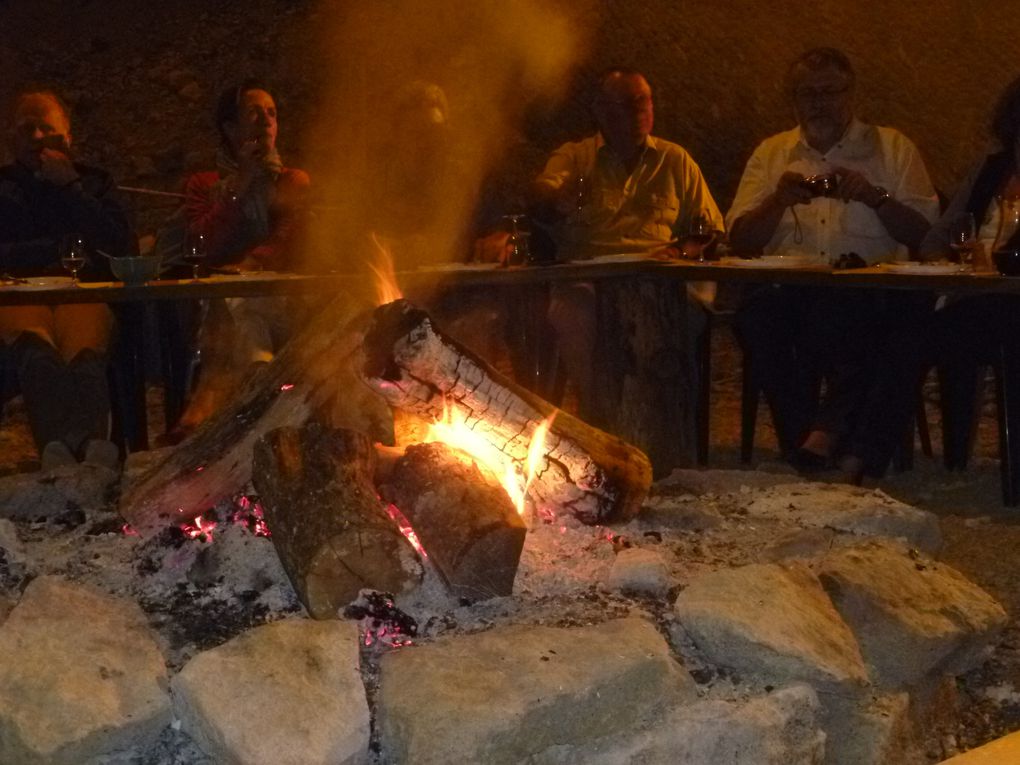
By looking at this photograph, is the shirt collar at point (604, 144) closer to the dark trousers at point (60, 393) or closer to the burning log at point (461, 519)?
the dark trousers at point (60, 393)

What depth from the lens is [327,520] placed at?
255 centimetres

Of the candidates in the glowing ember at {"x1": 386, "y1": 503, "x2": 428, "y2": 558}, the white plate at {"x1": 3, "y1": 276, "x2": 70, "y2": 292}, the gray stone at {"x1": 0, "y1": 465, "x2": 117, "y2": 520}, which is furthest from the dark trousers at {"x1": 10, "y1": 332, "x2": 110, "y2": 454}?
the glowing ember at {"x1": 386, "y1": 503, "x2": 428, "y2": 558}

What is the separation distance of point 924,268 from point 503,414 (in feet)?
5.92

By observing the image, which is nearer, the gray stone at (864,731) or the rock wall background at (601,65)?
the gray stone at (864,731)

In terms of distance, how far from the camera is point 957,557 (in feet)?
12.0

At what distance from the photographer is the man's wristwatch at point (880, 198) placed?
4609 mm

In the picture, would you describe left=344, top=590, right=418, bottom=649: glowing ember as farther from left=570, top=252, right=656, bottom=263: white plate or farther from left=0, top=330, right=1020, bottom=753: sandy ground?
left=570, top=252, right=656, bottom=263: white plate

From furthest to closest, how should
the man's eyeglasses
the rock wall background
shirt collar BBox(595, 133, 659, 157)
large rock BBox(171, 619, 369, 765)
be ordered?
the rock wall background, shirt collar BBox(595, 133, 659, 157), the man's eyeglasses, large rock BBox(171, 619, 369, 765)

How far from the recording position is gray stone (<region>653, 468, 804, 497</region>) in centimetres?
344

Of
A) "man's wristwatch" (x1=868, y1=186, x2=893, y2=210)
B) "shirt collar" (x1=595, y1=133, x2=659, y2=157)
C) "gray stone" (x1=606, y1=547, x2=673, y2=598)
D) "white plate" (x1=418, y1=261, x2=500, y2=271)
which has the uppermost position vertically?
"shirt collar" (x1=595, y1=133, x2=659, y2=157)

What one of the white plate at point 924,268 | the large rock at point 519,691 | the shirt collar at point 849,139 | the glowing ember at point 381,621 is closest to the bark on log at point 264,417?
the glowing ember at point 381,621

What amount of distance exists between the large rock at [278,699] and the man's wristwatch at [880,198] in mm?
3064

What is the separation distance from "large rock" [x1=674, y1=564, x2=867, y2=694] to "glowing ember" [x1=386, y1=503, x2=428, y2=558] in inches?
23.5

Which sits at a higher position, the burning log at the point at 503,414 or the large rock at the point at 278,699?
the burning log at the point at 503,414
